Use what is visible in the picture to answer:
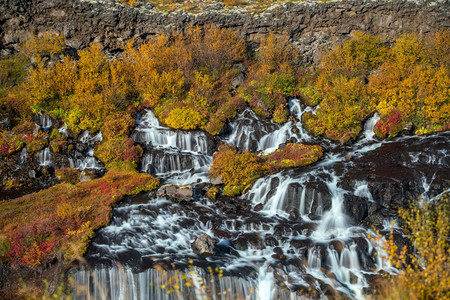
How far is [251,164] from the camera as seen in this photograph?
2202 centimetres

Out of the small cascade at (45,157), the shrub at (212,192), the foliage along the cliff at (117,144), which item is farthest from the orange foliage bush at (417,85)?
the small cascade at (45,157)

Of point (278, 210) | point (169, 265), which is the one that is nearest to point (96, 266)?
point (169, 265)

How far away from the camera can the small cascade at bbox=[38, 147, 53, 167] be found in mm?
24505

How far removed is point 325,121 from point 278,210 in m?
12.0

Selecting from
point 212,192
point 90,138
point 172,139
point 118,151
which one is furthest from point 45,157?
point 212,192

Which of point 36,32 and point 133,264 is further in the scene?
point 36,32

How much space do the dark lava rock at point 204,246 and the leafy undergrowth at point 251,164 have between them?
19.0 feet

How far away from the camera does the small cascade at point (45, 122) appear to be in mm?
27070

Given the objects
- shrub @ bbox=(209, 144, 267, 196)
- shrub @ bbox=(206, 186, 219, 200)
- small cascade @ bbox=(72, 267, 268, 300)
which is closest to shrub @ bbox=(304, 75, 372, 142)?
shrub @ bbox=(209, 144, 267, 196)

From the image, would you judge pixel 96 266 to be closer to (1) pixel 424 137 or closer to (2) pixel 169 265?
(2) pixel 169 265

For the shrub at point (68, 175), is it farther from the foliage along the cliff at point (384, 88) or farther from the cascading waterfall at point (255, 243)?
the foliage along the cliff at point (384, 88)

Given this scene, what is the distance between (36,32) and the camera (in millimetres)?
36281

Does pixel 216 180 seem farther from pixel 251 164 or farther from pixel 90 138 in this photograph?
pixel 90 138

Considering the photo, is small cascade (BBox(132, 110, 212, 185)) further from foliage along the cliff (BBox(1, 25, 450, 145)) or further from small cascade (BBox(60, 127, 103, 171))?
small cascade (BBox(60, 127, 103, 171))
